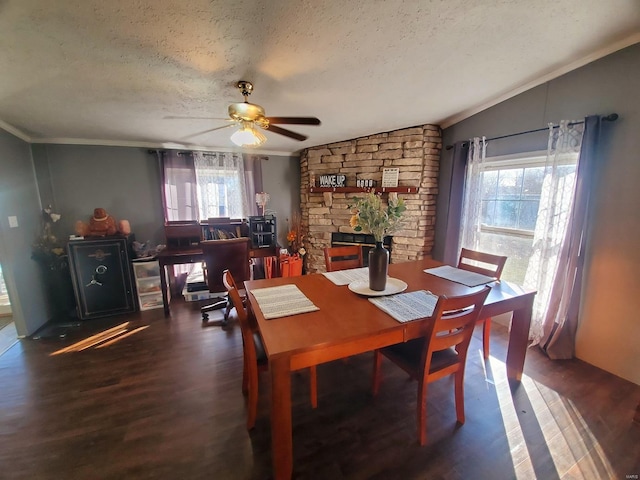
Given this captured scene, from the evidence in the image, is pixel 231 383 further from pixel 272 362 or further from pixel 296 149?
pixel 296 149

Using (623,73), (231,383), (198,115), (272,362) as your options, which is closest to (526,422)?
(272,362)

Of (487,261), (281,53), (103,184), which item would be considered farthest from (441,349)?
(103,184)

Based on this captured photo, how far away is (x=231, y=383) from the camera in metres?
1.83

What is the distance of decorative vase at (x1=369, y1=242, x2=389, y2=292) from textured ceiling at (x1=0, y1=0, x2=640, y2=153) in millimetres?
1254

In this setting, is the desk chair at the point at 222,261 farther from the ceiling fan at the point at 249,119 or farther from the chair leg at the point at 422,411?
the chair leg at the point at 422,411

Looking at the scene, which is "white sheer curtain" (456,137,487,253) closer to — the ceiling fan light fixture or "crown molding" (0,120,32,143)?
the ceiling fan light fixture

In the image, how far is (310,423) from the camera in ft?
4.94

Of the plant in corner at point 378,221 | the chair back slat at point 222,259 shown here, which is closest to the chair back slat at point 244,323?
the plant in corner at point 378,221

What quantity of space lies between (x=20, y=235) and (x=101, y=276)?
773 mm

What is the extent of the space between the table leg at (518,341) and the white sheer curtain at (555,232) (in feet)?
2.10

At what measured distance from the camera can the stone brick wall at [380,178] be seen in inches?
124

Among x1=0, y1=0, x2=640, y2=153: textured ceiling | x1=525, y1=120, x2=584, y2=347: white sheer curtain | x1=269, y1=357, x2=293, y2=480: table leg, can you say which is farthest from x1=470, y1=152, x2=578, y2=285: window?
x1=269, y1=357, x2=293, y2=480: table leg

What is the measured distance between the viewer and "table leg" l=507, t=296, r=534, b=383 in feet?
5.53

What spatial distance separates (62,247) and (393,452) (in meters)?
3.82
